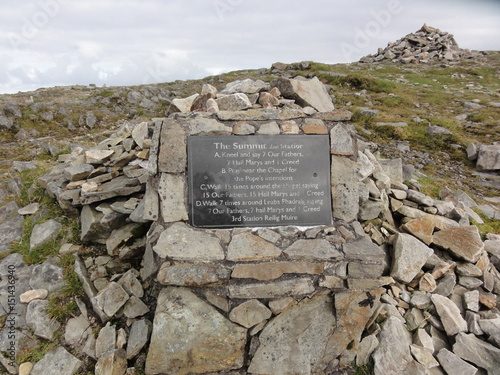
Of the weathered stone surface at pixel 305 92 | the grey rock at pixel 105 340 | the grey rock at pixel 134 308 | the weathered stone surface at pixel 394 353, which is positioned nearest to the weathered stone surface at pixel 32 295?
the grey rock at pixel 105 340

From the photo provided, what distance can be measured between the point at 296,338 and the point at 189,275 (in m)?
1.67

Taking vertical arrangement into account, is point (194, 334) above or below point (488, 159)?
below

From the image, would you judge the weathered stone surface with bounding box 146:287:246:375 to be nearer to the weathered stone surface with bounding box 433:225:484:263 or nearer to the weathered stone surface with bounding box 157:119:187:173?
the weathered stone surface with bounding box 157:119:187:173

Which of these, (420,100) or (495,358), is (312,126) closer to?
(495,358)

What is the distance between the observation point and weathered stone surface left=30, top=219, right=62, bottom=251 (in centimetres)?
529

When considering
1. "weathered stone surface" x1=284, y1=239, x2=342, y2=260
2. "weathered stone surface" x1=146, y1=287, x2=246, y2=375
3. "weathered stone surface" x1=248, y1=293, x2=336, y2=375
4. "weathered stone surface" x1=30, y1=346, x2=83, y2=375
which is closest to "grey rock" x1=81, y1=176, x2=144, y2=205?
"weathered stone surface" x1=146, y1=287, x2=246, y2=375

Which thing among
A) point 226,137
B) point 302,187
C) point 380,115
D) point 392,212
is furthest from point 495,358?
point 380,115

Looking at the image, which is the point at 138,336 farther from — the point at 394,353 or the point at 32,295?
the point at 394,353

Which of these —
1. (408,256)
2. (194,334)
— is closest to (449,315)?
(408,256)

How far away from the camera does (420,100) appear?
699 inches

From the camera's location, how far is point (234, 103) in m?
4.77

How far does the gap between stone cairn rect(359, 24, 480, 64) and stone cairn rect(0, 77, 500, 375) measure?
3624cm

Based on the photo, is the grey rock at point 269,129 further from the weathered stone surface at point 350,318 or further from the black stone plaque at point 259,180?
the weathered stone surface at point 350,318

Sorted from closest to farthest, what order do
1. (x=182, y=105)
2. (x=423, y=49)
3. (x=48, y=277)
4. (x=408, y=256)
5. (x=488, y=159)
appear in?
(x=408, y=256)
(x=48, y=277)
(x=182, y=105)
(x=488, y=159)
(x=423, y=49)
